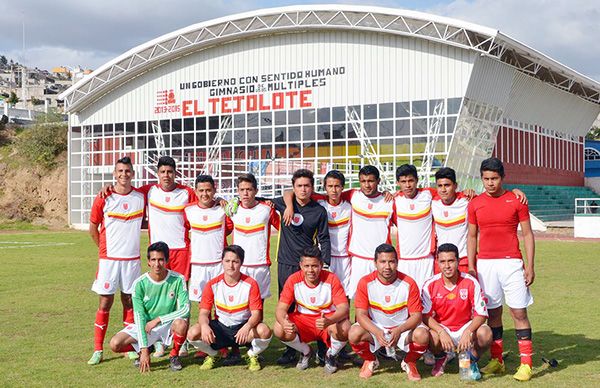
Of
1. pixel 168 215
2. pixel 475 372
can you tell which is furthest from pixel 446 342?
pixel 168 215

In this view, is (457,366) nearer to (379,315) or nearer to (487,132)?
(379,315)

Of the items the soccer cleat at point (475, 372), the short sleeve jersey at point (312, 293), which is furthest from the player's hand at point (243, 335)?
the soccer cleat at point (475, 372)

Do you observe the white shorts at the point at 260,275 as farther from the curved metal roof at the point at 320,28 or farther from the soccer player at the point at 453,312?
the curved metal roof at the point at 320,28

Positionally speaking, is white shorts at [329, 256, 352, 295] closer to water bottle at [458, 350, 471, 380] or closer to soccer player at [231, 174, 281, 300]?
soccer player at [231, 174, 281, 300]

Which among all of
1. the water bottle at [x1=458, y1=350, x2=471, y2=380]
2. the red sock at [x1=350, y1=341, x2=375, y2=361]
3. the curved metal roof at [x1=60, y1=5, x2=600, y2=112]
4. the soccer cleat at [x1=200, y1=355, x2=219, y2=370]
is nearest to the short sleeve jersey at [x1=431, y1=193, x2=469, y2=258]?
the water bottle at [x1=458, y1=350, x2=471, y2=380]

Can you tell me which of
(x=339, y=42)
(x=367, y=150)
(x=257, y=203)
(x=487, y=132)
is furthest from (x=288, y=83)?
(x=257, y=203)

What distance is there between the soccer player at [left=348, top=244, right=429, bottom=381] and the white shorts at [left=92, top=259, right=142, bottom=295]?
2.43 metres

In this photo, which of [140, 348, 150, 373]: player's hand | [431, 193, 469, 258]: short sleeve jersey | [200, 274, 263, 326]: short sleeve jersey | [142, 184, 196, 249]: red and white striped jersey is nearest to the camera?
[140, 348, 150, 373]: player's hand

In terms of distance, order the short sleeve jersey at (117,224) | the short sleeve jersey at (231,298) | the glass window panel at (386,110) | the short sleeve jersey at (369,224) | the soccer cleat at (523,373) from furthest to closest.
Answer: the glass window panel at (386,110)
the short sleeve jersey at (117,224)
the short sleeve jersey at (369,224)
the short sleeve jersey at (231,298)
the soccer cleat at (523,373)

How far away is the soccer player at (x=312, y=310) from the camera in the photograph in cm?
590

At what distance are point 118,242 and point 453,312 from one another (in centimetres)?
344

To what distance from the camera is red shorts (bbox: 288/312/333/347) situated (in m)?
6.04

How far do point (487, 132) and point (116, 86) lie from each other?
57.0ft

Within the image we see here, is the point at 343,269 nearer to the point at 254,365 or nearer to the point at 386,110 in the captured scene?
the point at 254,365
